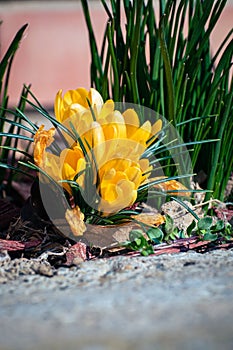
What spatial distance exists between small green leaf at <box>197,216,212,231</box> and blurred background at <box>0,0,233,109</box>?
4.91ft

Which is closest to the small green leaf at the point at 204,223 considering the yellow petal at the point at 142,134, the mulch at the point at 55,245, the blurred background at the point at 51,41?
the mulch at the point at 55,245

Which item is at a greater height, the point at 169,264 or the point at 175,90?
the point at 175,90

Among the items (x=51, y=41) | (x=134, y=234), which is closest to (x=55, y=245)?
(x=134, y=234)

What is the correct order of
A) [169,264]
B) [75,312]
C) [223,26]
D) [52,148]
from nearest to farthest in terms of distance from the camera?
[75,312], [169,264], [52,148], [223,26]

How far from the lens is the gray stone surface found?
0.46 metres

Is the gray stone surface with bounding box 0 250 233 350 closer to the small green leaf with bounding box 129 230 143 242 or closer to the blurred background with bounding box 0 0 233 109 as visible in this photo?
the small green leaf with bounding box 129 230 143 242

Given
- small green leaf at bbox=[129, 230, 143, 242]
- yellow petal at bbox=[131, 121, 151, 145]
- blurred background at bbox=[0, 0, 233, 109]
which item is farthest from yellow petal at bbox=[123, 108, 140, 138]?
blurred background at bbox=[0, 0, 233, 109]

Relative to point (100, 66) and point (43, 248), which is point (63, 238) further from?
point (100, 66)

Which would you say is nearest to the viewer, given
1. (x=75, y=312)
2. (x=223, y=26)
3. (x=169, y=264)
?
(x=75, y=312)

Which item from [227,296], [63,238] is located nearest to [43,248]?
[63,238]

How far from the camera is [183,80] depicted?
91cm

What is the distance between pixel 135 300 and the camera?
547mm

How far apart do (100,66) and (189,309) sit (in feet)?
1.66

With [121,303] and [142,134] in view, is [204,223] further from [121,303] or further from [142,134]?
[121,303]
